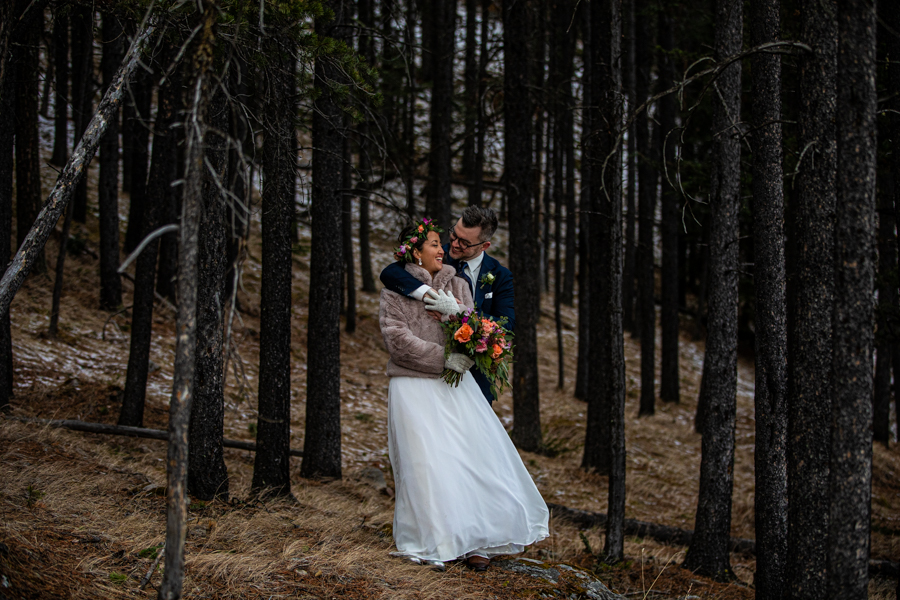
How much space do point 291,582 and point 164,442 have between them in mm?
4310

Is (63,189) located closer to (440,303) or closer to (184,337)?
(184,337)

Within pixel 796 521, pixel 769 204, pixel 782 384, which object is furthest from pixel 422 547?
pixel 769 204

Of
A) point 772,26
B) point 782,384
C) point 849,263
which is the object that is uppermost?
point 772,26

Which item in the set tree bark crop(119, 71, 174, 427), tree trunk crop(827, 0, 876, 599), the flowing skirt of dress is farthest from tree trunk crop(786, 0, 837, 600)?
tree bark crop(119, 71, 174, 427)

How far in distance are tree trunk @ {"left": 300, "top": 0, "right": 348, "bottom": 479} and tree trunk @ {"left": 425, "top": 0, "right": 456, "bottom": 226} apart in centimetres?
401

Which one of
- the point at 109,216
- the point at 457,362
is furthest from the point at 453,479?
the point at 109,216

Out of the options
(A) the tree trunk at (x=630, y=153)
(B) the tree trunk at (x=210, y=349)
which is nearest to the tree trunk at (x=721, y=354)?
(A) the tree trunk at (x=630, y=153)

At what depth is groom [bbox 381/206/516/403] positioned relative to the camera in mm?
4777

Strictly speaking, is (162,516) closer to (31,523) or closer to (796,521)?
(31,523)

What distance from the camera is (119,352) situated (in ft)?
32.5

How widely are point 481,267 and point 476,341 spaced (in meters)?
0.81

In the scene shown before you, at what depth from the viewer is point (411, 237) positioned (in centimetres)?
469

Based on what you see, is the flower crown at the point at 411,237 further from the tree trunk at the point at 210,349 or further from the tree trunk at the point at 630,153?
the tree trunk at the point at 630,153

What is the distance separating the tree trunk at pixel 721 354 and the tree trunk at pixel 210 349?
445 centimetres
